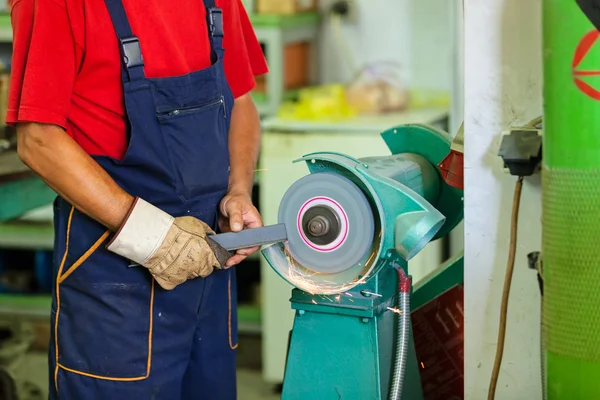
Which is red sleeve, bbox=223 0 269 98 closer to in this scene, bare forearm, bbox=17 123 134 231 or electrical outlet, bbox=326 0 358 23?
bare forearm, bbox=17 123 134 231

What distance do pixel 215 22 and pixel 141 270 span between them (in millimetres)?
476

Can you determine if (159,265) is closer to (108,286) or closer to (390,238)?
(108,286)

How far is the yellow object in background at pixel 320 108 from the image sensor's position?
9.55 feet

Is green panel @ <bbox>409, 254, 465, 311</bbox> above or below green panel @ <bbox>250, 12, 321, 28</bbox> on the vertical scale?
below

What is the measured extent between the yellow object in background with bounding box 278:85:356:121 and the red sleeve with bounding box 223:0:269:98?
102 cm

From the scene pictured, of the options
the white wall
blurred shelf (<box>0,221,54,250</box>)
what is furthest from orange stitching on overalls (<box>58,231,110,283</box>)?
blurred shelf (<box>0,221,54,250</box>)

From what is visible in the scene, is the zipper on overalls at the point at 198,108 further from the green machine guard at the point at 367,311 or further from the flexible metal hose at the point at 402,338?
the flexible metal hose at the point at 402,338

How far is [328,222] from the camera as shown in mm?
1398

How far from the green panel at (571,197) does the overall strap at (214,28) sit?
67 cm

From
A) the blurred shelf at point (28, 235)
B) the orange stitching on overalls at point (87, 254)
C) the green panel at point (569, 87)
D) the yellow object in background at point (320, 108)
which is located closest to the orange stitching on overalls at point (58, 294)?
the orange stitching on overalls at point (87, 254)

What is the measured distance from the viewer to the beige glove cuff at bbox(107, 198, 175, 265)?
1.47 m

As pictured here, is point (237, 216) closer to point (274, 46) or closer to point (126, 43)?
point (126, 43)

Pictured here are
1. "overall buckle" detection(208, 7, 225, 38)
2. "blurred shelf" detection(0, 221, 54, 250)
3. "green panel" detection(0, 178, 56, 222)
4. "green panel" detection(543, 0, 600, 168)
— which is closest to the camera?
"green panel" detection(543, 0, 600, 168)

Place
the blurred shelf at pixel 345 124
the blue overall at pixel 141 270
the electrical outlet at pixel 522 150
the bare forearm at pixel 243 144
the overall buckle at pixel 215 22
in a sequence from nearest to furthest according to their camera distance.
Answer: the electrical outlet at pixel 522 150
the blue overall at pixel 141 270
the overall buckle at pixel 215 22
the bare forearm at pixel 243 144
the blurred shelf at pixel 345 124
